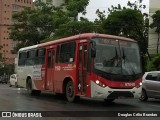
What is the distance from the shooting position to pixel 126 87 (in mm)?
16422

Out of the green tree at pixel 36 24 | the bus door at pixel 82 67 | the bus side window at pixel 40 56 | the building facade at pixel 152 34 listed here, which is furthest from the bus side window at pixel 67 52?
the building facade at pixel 152 34

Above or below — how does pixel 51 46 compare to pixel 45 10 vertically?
below

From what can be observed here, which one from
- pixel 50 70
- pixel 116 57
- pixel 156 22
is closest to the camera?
pixel 116 57

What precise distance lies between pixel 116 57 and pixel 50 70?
4.94 meters

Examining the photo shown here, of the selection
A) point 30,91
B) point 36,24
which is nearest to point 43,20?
point 36,24

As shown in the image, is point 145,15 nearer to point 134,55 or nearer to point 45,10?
point 45,10

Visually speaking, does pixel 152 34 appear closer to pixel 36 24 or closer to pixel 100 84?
pixel 36 24

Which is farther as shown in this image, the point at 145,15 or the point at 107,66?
the point at 145,15

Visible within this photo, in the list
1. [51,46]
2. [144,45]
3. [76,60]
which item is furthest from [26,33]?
[76,60]

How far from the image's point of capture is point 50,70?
20.5 metres

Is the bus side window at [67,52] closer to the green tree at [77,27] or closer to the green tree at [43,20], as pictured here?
the green tree at [77,27]

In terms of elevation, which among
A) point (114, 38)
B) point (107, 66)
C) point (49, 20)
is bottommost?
point (107, 66)

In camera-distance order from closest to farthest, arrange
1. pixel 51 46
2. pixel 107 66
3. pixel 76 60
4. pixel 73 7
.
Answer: pixel 107 66
pixel 76 60
pixel 51 46
pixel 73 7

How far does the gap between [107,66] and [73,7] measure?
2684 cm
